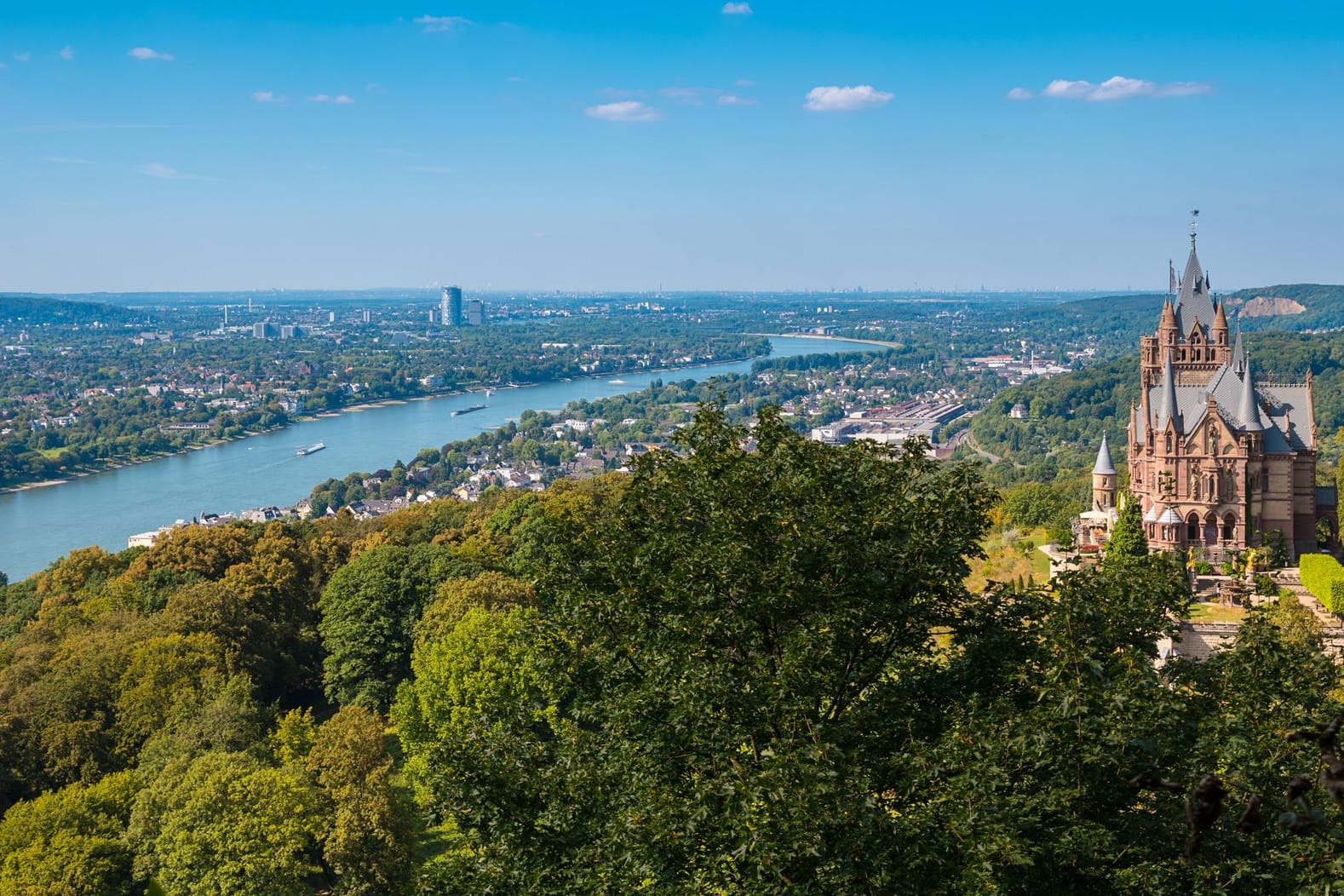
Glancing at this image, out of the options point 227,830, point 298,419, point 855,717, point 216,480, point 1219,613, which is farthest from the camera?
point 298,419

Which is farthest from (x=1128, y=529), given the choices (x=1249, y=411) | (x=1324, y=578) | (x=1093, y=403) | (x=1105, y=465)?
(x=1093, y=403)

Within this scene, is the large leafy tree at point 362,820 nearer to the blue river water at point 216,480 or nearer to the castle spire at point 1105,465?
the castle spire at point 1105,465

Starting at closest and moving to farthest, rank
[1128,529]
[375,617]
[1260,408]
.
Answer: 1. [375,617]
2. [1128,529]
3. [1260,408]

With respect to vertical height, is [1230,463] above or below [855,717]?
below

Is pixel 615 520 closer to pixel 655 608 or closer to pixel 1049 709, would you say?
pixel 655 608

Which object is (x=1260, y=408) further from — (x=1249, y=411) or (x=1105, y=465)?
(x=1105, y=465)

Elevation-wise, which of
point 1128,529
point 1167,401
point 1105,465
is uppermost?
point 1167,401

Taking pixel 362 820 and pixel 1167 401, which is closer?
pixel 362 820

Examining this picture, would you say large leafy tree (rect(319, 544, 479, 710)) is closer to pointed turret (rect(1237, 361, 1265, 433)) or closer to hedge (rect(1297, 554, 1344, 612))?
hedge (rect(1297, 554, 1344, 612))
